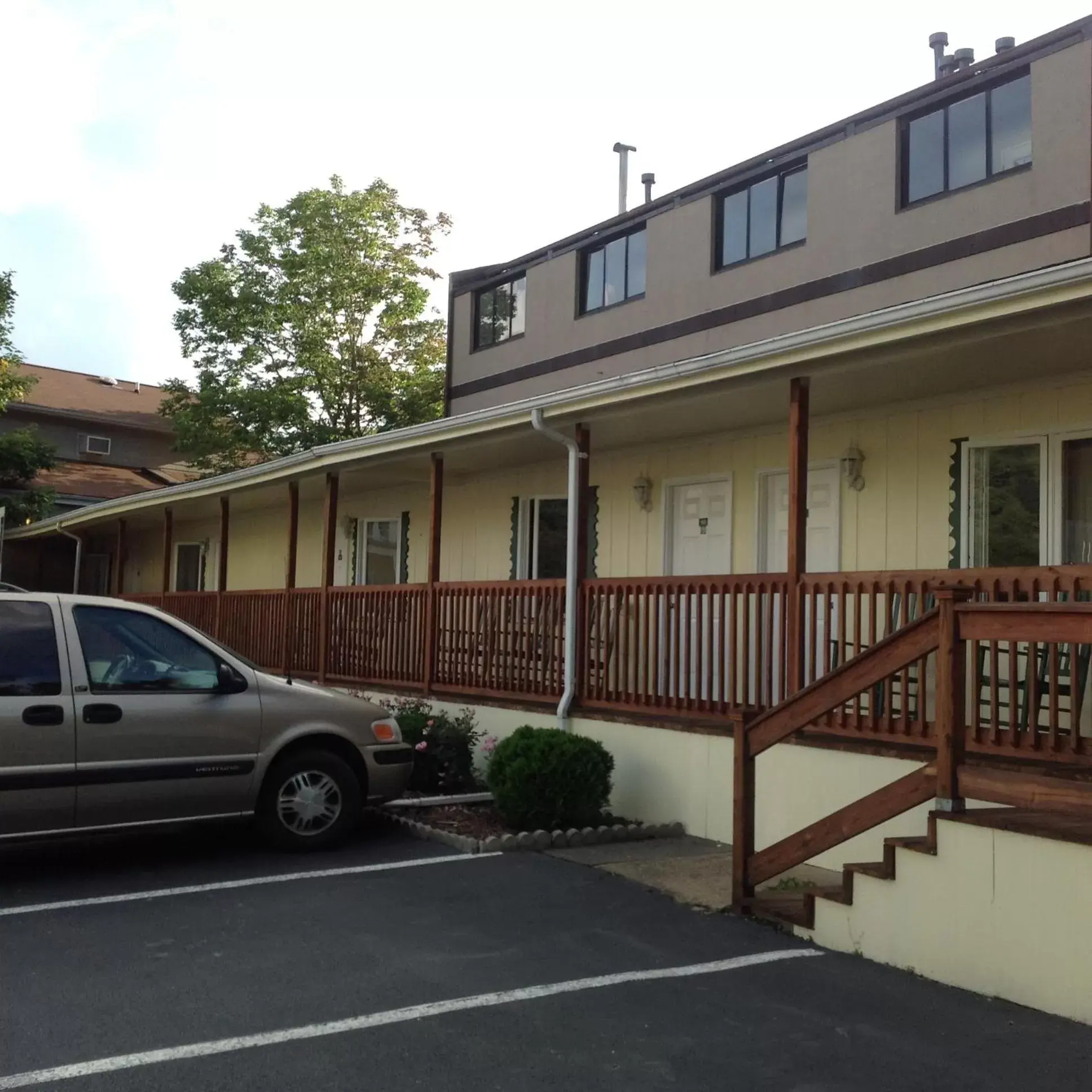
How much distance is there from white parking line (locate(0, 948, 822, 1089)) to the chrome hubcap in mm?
3077

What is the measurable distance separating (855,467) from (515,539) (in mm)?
4818

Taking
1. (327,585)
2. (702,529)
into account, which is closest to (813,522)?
(702,529)

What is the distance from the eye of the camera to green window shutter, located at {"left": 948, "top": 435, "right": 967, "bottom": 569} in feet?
29.1

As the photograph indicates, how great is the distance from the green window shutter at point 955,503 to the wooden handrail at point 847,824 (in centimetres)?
346

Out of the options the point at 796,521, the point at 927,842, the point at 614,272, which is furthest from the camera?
the point at 614,272

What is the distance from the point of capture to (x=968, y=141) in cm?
1133

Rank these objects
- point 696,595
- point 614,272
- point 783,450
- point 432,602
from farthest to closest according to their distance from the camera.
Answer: point 614,272 < point 432,602 < point 783,450 < point 696,595

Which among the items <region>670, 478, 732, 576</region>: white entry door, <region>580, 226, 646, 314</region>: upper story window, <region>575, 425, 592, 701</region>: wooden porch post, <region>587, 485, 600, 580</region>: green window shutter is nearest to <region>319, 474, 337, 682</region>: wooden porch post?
<region>587, 485, 600, 580</region>: green window shutter

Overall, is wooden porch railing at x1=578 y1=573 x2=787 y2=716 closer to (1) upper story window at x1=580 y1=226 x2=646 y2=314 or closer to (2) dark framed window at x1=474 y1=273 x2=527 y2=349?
(1) upper story window at x1=580 y1=226 x2=646 y2=314

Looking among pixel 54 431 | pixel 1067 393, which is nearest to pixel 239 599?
pixel 1067 393

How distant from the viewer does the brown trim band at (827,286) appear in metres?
10.5

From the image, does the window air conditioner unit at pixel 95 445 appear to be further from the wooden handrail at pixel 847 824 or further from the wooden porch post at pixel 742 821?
the wooden handrail at pixel 847 824

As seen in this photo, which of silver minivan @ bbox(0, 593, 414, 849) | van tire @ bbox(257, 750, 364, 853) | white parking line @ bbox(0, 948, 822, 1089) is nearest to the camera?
white parking line @ bbox(0, 948, 822, 1089)

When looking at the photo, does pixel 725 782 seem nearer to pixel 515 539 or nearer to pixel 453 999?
pixel 453 999
